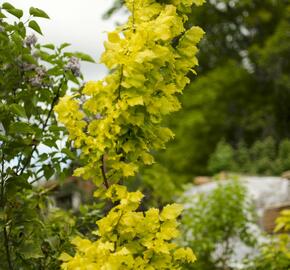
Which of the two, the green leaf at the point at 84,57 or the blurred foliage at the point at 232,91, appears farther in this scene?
the blurred foliage at the point at 232,91

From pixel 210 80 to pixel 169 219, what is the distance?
23.5 m

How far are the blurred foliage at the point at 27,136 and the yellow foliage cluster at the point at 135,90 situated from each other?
0.63 metres

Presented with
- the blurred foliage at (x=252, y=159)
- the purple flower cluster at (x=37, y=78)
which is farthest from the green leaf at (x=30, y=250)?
the blurred foliage at (x=252, y=159)

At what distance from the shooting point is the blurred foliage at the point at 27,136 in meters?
3.78

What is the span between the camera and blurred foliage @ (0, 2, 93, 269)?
3775 millimetres

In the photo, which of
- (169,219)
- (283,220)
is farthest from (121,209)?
(283,220)

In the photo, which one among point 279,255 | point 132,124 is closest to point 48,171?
point 132,124

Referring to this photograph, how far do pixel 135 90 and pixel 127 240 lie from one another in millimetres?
591

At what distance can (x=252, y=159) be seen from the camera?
2180 centimetres

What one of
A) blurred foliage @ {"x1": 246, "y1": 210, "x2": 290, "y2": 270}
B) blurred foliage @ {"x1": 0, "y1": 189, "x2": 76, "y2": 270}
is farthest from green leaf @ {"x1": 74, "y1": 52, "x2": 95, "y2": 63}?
blurred foliage @ {"x1": 246, "y1": 210, "x2": 290, "y2": 270}

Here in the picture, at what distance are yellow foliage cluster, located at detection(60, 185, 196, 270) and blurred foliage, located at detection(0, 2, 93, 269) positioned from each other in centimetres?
80

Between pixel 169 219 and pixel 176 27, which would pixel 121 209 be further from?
pixel 176 27

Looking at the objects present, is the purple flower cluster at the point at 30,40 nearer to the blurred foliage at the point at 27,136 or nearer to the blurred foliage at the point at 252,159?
the blurred foliage at the point at 27,136

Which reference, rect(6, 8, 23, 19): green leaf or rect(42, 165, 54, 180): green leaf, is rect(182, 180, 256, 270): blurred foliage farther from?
rect(6, 8, 23, 19): green leaf
